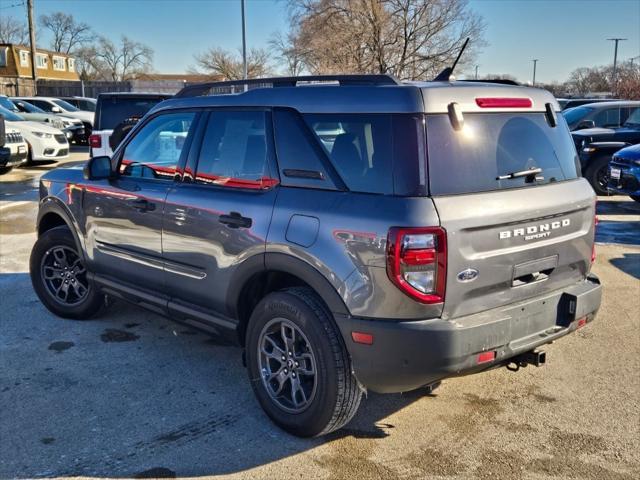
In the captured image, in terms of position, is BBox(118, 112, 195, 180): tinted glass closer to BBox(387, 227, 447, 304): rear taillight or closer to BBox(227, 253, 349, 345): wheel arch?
BBox(227, 253, 349, 345): wheel arch

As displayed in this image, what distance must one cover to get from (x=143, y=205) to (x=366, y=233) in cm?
201

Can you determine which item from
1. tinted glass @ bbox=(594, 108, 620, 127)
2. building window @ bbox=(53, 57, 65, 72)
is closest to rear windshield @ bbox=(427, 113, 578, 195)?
tinted glass @ bbox=(594, 108, 620, 127)

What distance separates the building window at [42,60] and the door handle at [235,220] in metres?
76.2

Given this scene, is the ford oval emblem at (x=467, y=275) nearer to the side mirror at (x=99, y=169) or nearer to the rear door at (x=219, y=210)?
the rear door at (x=219, y=210)

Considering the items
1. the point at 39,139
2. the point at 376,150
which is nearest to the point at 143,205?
the point at 376,150

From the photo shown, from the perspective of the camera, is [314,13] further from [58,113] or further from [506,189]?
[506,189]

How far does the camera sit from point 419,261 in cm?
288

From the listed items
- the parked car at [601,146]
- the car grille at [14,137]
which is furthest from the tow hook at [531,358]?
the car grille at [14,137]

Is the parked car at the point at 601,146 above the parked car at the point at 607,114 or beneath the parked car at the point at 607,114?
beneath

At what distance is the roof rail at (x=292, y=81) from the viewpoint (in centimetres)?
332

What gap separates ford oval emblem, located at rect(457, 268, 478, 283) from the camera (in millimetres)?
2953

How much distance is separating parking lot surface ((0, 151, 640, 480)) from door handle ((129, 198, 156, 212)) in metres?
1.11

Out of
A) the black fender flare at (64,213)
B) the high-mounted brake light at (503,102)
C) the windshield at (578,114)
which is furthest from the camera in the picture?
the windshield at (578,114)

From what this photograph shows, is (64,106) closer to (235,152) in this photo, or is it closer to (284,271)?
(235,152)
